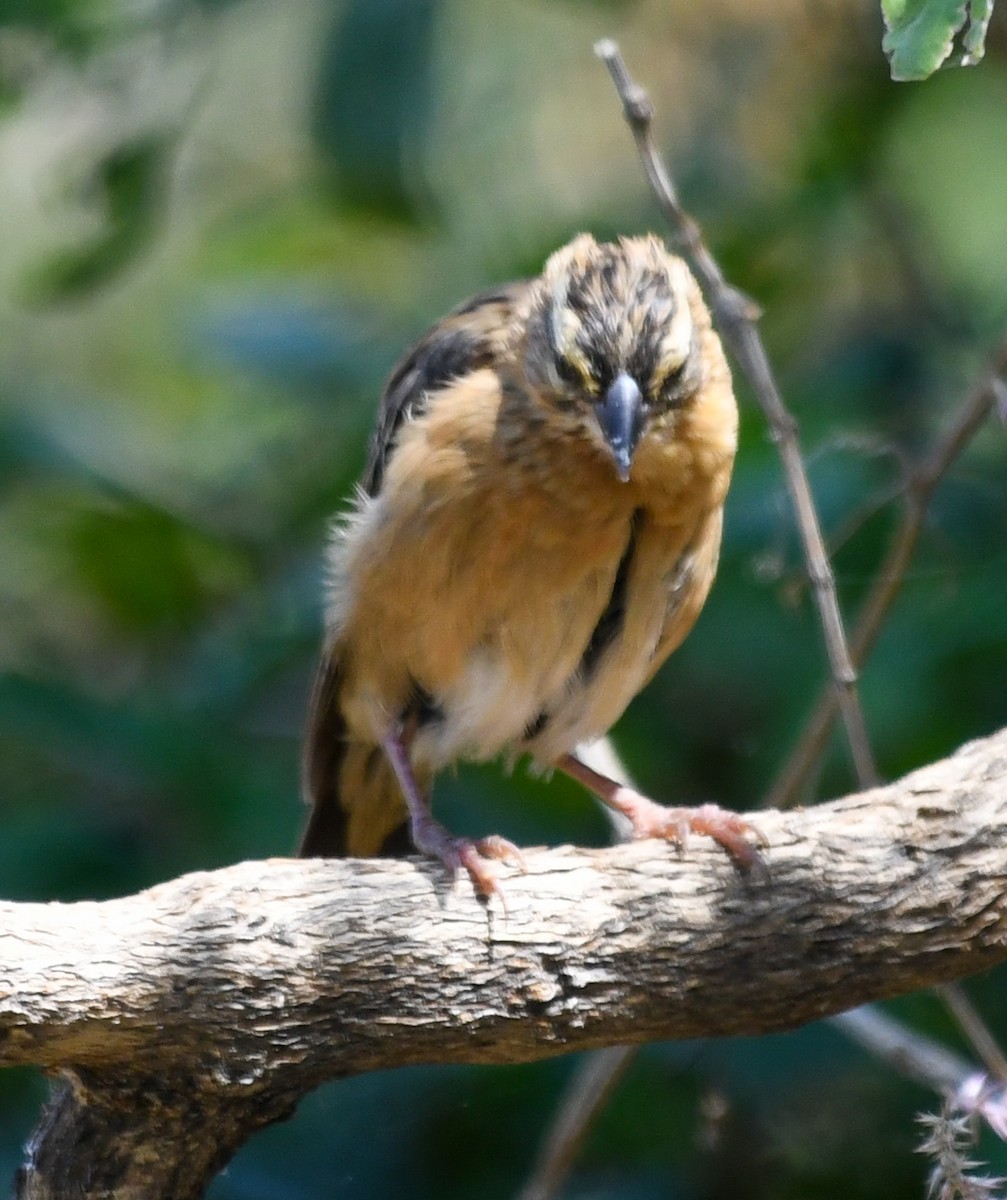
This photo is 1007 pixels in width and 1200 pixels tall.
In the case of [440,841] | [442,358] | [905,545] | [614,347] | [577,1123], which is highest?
[614,347]

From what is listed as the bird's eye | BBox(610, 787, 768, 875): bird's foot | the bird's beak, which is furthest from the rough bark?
the bird's eye

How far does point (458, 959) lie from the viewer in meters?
3.65

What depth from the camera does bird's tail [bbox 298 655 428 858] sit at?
16.8 ft

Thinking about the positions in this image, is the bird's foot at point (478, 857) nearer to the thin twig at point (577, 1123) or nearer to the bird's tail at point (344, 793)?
the thin twig at point (577, 1123)

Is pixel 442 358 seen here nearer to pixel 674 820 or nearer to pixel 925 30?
pixel 674 820

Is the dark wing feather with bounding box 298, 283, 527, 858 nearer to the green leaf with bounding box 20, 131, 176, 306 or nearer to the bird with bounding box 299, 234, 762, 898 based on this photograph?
the bird with bounding box 299, 234, 762, 898

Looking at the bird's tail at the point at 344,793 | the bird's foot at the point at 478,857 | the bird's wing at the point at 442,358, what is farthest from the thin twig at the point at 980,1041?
the bird's wing at the point at 442,358

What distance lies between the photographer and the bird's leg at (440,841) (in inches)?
150

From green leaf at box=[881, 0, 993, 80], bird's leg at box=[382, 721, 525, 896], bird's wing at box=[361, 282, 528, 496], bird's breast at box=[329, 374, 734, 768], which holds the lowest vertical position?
bird's leg at box=[382, 721, 525, 896]

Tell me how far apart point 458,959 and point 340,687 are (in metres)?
1.44

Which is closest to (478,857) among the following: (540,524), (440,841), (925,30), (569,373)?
(440,841)

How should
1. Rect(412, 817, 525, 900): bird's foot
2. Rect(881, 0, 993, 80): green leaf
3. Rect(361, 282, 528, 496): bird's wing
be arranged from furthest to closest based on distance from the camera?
Rect(361, 282, 528, 496): bird's wing < Rect(412, 817, 525, 900): bird's foot < Rect(881, 0, 993, 80): green leaf

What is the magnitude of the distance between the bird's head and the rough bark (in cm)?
93

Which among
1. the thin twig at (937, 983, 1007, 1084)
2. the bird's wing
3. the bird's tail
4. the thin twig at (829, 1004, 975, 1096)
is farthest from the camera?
the bird's tail
